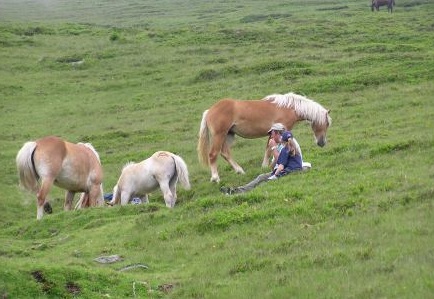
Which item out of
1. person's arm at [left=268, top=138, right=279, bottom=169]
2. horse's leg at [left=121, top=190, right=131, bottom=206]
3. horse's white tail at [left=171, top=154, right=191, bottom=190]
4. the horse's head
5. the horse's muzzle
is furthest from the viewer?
the horse's muzzle

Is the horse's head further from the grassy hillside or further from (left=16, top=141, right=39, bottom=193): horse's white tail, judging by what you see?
(left=16, top=141, right=39, bottom=193): horse's white tail

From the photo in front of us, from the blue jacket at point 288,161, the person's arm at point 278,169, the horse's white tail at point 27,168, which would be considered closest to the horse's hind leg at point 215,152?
the blue jacket at point 288,161

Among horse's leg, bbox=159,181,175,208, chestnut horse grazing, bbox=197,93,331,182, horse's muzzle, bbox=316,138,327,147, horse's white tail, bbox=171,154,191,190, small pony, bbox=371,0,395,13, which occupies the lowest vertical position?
small pony, bbox=371,0,395,13

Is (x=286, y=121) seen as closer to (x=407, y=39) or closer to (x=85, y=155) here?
(x=85, y=155)

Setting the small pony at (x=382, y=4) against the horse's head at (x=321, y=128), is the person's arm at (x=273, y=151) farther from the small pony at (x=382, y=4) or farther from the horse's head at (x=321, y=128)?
the small pony at (x=382, y=4)

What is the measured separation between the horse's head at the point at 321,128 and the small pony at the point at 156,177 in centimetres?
393

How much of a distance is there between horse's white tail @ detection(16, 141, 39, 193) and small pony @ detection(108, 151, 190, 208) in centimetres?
193

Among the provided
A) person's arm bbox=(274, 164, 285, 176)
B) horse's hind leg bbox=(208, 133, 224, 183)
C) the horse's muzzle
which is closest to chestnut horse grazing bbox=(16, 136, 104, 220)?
horse's hind leg bbox=(208, 133, 224, 183)

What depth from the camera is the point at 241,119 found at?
683 inches

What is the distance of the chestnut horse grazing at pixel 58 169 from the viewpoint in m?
15.6

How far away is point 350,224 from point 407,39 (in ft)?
88.7

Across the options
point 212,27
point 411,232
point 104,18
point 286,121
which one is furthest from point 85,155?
point 104,18

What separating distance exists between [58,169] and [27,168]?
0.66 meters

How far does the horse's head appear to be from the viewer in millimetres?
17953
